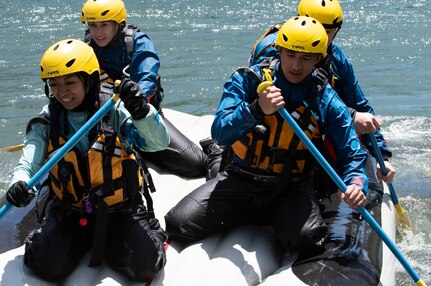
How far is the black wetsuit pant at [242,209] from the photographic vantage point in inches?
155

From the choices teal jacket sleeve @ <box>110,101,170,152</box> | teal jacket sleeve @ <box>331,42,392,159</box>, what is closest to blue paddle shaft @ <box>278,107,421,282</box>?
teal jacket sleeve @ <box>110,101,170,152</box>

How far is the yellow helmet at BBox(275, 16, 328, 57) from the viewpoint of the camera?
3.85m

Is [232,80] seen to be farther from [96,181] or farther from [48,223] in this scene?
[48,223]

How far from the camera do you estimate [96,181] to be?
3.72 metres

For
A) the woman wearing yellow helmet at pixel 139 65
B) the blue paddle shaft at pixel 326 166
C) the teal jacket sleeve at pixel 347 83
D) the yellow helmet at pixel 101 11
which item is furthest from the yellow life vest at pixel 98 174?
the teal jacket sleeve at pixel 347 83

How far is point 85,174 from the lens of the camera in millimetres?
3727

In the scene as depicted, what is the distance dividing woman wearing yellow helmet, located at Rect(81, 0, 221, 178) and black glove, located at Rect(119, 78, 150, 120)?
57.2 inches

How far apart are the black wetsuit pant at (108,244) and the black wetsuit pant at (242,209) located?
0.21m

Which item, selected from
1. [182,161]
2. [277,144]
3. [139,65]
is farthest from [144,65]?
[277,144]

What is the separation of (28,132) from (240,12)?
35.1 ft

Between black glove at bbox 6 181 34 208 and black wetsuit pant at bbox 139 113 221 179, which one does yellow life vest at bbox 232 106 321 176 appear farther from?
black glove at bbox 6 181 34 208

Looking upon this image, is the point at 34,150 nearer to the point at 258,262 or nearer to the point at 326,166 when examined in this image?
the point at 258,262

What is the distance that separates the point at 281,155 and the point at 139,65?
1.67 metres

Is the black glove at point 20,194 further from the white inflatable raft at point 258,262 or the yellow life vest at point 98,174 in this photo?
the white inflatable raft at point 258,262
